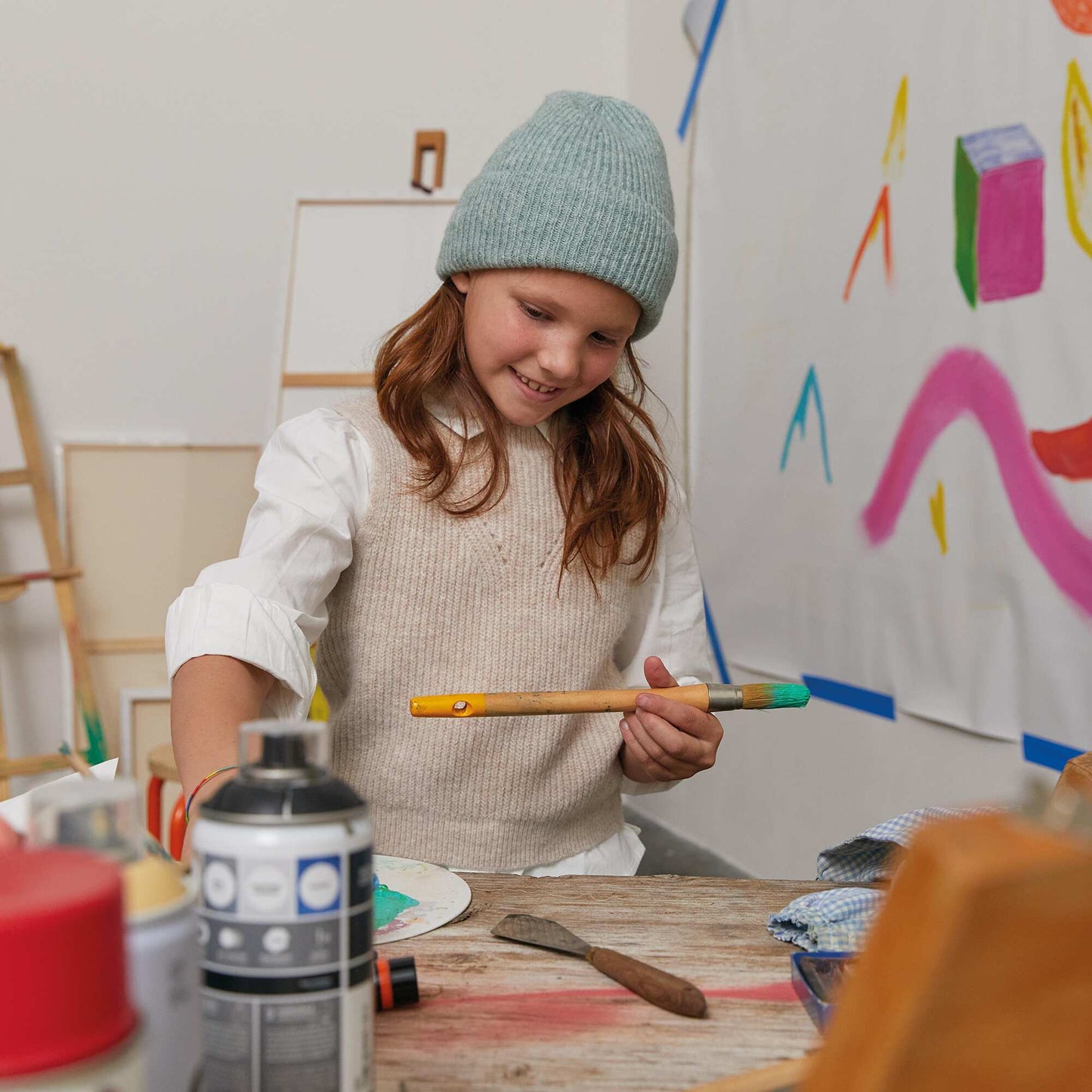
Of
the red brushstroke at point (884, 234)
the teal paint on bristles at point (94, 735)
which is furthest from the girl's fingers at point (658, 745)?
the teal paint on bristles at point (94, 735)

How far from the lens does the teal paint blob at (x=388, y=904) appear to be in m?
0.81

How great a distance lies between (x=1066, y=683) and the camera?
1.59 meters

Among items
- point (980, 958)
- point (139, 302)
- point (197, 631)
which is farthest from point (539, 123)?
point (139, 302)

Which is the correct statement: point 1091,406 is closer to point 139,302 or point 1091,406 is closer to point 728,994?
point 728,994

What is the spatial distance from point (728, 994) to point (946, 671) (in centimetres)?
133

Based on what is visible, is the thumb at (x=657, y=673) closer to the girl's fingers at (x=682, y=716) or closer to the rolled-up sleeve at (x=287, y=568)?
the girl's fingers at (x=682, y=716)

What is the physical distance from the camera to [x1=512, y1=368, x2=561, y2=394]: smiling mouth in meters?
1.24

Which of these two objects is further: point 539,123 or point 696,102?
point 696,102

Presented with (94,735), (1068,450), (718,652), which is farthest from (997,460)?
(94,735)

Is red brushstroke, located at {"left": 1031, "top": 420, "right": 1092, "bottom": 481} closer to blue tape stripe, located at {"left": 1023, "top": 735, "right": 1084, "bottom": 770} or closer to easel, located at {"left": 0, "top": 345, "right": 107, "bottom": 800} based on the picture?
blue tape stripe, located at {"left": 1023, "top": 735, "right": 1084, "bottom": 770}

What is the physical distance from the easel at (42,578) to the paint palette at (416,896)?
2.21m

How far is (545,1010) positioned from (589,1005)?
0.09 feet

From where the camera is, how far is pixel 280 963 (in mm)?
437

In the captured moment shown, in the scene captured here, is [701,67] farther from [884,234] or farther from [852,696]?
[852,696]
